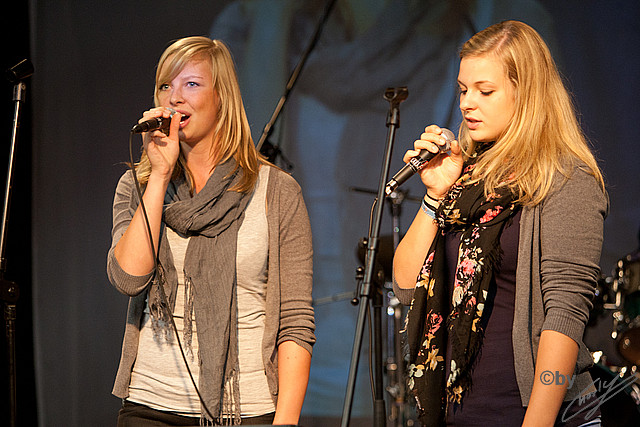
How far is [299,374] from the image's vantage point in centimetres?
168

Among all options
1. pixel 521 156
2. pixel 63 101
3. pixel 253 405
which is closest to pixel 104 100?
pixel 63 101

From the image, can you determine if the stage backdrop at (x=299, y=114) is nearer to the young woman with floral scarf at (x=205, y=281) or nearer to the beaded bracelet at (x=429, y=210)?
the young woman with floral scarf at (x=205, y=281)

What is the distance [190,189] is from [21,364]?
7.10 feet

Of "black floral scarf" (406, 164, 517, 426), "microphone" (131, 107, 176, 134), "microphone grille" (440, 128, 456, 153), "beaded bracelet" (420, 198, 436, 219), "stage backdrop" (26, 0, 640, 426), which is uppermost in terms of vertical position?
"stage backdrop" (26, 0, 640, 426)

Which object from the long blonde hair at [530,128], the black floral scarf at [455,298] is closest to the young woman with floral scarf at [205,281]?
the black floral scarf at [455,298]

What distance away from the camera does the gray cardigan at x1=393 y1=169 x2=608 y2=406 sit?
4.45 feet

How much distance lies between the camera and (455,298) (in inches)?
59.4

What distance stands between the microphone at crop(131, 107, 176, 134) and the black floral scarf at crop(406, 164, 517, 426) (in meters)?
0.77

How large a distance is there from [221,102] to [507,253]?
0.93 metres

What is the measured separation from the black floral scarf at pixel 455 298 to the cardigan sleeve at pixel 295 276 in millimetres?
283

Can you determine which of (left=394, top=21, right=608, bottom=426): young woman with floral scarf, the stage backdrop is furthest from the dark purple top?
the stage backdrop

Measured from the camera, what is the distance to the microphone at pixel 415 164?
146 centimetres

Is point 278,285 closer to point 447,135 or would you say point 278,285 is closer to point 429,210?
point 429,210

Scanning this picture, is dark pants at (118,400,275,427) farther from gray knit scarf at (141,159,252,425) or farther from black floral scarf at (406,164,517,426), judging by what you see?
black floral scarf at (406,164,517,426)
